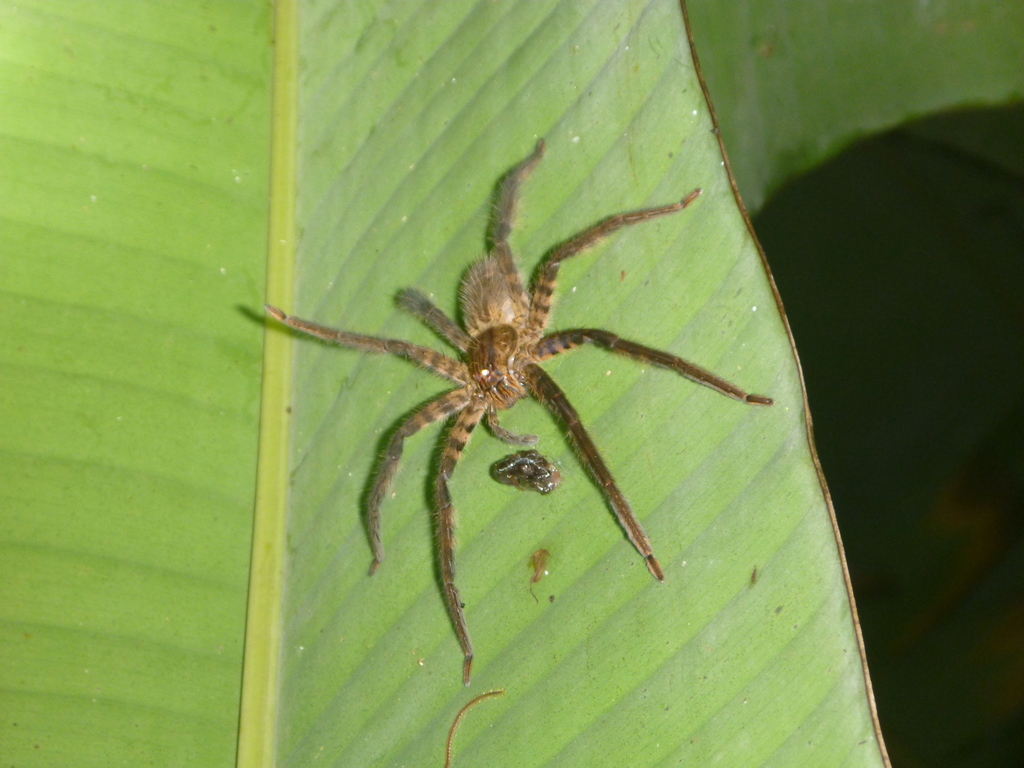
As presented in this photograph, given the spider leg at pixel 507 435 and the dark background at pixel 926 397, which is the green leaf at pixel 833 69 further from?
the spider leg at pixel 507 435

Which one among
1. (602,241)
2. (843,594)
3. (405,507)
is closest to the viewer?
(843,594)

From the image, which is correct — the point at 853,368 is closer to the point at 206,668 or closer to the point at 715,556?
the point at 715,556

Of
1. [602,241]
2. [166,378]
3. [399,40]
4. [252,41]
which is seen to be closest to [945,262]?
[602,241]

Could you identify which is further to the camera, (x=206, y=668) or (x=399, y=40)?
(x=399, y=40)

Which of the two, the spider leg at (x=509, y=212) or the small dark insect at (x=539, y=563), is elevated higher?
the spider leg at (x=509, y=212)

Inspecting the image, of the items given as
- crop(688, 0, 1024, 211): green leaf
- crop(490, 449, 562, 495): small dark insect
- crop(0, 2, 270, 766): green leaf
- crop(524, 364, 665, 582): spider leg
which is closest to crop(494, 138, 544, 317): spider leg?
crop(524, 364, 665, 582): spider leg

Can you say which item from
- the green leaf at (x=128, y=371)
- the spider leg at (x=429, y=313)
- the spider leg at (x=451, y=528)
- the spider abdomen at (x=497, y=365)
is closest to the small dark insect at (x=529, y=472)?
the spider leg at (x=451, y=528)

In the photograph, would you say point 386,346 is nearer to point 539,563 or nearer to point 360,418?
point 360,418
